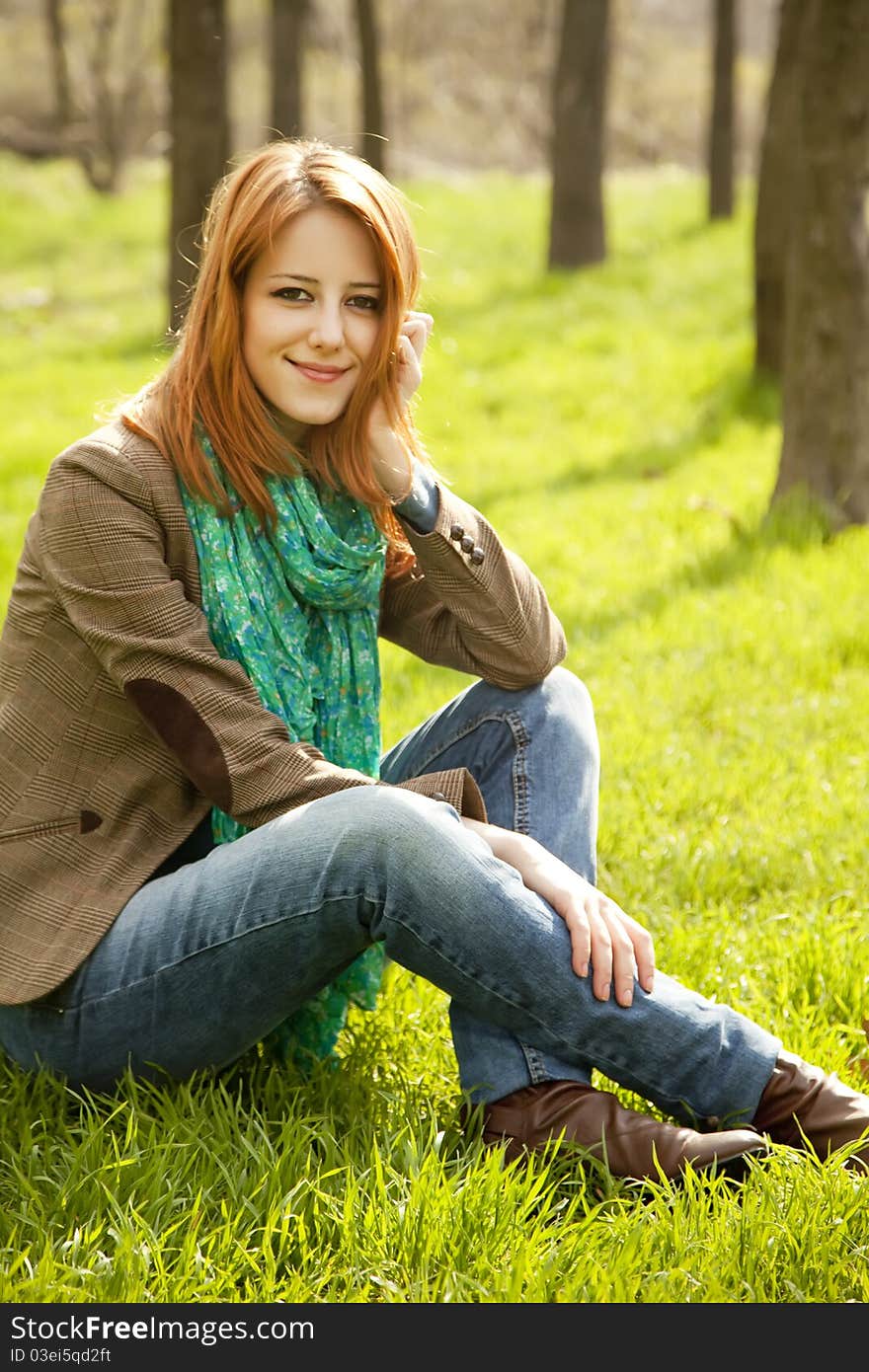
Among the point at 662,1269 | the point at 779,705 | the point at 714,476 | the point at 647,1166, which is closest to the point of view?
the point at 662,1269

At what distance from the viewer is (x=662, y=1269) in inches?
76.4

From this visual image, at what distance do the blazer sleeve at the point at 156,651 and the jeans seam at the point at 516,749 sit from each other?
34cm

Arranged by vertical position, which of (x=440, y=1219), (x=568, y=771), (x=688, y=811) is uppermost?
(x=568, y=771)

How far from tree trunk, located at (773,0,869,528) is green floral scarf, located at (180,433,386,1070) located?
10.9 feet

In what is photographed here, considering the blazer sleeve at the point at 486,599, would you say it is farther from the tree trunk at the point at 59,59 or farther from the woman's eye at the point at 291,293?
the tree trunk at the point at 59,59

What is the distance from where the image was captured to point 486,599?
8.63 ft

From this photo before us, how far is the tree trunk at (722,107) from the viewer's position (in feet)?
41.9

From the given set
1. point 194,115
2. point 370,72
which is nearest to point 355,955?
point 194,115

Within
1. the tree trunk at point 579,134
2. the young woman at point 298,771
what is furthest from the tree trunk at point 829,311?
the tree trunk at point 579,134

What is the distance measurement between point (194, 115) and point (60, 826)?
707 centimetres

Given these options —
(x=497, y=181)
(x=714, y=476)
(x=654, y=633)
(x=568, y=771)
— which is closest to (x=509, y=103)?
(x=497, y=181)

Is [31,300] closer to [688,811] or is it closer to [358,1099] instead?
[688,811]

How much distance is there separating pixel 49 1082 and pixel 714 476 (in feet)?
16.3

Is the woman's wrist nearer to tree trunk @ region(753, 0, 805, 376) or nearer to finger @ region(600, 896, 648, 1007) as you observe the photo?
finger @ region(600, 896, 648, 1007)
